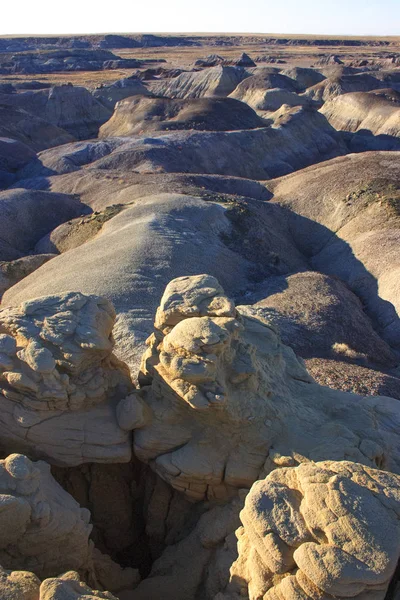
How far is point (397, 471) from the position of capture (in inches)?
272

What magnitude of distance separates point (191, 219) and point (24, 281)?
6990mm

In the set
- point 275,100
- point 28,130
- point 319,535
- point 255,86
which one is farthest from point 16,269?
point 255,86

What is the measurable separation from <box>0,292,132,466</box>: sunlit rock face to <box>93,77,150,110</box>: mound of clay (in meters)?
59.7

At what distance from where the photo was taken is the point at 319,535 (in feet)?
14.8

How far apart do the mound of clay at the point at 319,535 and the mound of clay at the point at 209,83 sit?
64.6 m

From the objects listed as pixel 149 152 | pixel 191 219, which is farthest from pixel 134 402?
pixel 149 152

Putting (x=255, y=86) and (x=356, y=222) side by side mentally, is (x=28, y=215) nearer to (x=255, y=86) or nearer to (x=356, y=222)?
(x=356, y=222)

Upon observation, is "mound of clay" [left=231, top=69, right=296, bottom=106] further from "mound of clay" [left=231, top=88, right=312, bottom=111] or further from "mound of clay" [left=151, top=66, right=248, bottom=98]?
"mound of clay" [left=151, top=66, right=248, bottom=98]

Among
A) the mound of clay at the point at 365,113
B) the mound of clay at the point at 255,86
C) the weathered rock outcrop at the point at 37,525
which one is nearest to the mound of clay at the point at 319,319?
the weathered rock outcrop at the point at 37,525

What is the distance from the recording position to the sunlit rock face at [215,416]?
6324 mm

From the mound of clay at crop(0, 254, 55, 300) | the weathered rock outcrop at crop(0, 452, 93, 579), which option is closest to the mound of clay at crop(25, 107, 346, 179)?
the mound of clay at crop(0, 254, 55, 300)

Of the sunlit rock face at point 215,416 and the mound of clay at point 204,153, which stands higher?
the sunlit rock face at point 215,416

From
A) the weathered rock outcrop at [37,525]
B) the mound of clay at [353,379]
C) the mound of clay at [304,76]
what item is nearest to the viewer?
the weathered rock outcrop at [37,525]

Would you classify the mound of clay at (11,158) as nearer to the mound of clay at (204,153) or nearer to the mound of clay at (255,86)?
the mound of clay at (204,153)
